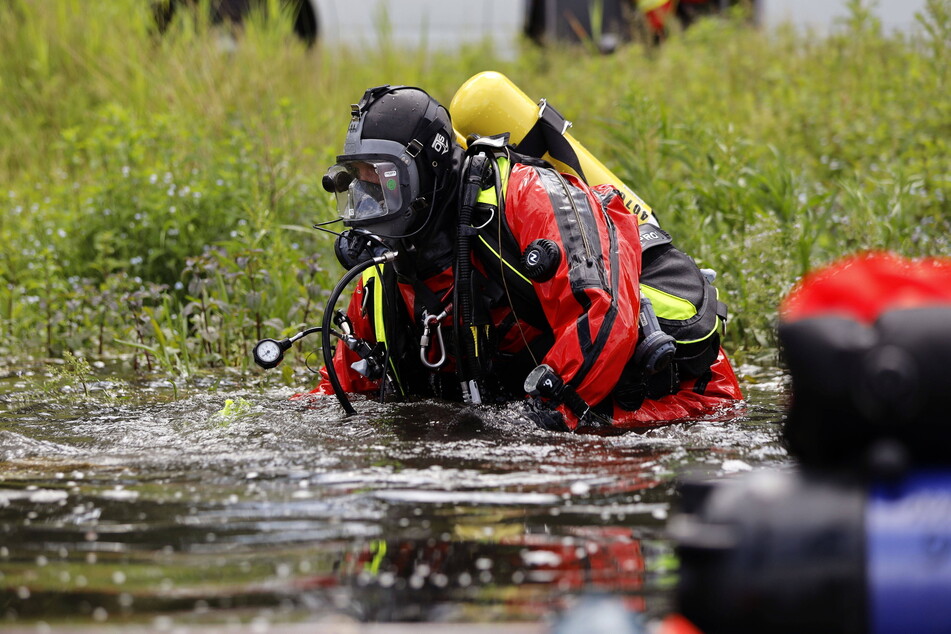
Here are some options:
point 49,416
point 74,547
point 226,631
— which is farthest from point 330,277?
point 226,631

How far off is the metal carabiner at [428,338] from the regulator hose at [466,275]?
8 cm

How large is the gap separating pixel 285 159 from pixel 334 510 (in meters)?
3.76

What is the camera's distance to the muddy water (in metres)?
2.03

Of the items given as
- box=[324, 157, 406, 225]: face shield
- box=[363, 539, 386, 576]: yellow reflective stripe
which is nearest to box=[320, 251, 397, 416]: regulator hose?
box=[324, 157, 406, 225]: face shield

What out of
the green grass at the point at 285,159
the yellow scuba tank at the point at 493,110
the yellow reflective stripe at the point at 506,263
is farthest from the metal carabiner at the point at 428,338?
the green grass at the point at 285,159

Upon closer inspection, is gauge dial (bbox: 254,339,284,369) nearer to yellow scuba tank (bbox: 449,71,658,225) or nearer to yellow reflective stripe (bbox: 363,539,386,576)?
yellow scuba tank (bbox: 449,71,658,225)

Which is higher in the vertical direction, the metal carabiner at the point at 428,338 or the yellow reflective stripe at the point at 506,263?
the yellow reflective stripe at the point at 506,263

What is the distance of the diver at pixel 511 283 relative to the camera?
3.39 m

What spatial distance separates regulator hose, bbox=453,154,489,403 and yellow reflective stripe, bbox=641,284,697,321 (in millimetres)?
631

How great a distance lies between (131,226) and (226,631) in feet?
14.2

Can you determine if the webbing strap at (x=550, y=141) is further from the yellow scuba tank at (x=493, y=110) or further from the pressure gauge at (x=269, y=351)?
the pressure gauge at (x=269, y=351)

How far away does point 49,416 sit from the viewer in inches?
152

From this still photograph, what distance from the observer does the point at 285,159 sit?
603cm

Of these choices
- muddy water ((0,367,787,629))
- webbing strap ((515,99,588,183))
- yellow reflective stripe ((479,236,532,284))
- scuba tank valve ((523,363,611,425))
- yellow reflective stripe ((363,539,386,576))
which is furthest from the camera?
webbing strap ((515,99,588,183))
